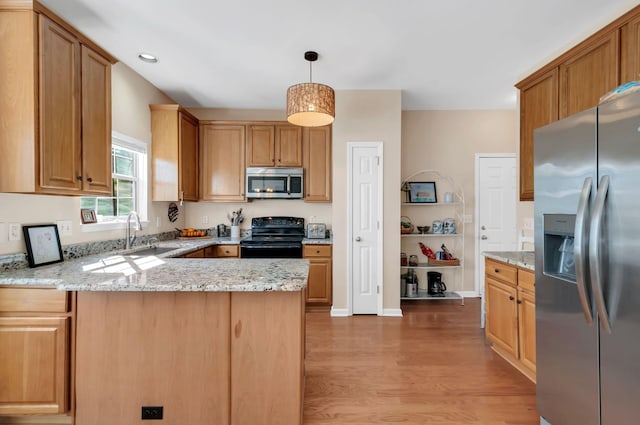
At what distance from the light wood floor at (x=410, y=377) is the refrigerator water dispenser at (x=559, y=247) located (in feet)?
3.20

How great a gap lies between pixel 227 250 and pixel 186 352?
7.33 feet

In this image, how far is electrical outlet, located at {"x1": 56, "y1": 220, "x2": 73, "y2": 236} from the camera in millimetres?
2311

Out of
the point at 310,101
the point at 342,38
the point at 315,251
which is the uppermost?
the point at 342,38

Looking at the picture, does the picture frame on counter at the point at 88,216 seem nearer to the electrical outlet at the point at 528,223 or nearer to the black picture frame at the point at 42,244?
the black picture frame at the point at 42,244

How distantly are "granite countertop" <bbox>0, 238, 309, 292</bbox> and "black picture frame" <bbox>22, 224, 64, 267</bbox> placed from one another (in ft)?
0.24

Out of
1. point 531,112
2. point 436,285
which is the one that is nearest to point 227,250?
point 436,285

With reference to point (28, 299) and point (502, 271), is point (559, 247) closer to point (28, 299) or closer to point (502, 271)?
point (502, 271)

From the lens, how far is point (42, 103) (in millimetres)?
1768

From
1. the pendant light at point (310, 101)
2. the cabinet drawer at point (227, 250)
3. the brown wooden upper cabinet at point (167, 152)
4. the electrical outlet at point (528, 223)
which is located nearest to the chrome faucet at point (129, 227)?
the brown wooden upper cabinet at point (167, 152)

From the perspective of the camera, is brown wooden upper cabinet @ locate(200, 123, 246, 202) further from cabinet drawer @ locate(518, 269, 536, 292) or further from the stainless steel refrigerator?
the stainless steel refrigerator

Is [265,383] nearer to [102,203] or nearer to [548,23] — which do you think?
[102,203]

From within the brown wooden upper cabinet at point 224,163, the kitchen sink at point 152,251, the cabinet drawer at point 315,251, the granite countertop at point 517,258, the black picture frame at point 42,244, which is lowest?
the cabinet drawer at point 315,251

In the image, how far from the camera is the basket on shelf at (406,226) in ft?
13.3

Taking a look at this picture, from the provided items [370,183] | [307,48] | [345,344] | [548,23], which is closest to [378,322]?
[345,344]
